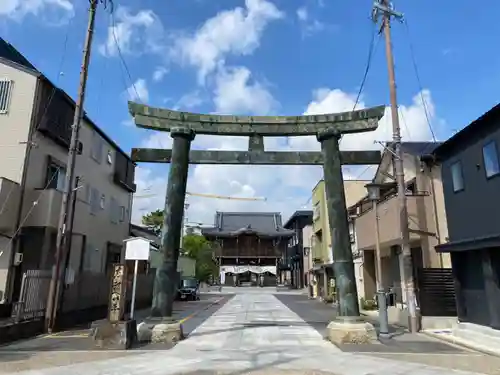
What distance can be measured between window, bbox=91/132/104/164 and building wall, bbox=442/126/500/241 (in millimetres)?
16975

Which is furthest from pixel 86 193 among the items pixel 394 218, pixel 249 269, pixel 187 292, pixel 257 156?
pixel 249 269

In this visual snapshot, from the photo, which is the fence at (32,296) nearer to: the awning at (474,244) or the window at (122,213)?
the window at (122,213)

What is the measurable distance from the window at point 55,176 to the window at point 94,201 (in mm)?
3056

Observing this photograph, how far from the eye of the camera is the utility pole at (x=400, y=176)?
44.5 feet

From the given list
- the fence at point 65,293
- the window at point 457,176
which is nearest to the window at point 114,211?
the fence at point 65,293

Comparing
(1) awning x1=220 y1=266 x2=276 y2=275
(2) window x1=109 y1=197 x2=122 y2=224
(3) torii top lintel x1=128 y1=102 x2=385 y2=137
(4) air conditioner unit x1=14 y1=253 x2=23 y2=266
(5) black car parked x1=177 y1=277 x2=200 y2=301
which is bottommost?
(5) black car parked x1=177 y1=277 x2=200 y2=301

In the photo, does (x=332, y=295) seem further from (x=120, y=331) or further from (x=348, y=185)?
(x=120, y=331)

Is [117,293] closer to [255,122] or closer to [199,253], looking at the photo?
[255,122]

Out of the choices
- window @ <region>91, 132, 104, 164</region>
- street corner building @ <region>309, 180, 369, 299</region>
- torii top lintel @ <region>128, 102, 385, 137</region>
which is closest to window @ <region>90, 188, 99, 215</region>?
window @ <region>91, 132, 104, 164</region>

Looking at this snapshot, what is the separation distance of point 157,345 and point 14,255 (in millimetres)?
7709

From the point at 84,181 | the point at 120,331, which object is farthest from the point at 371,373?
the point at 84,181

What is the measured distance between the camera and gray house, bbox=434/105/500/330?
11.5m

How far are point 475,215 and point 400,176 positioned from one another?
108 inches

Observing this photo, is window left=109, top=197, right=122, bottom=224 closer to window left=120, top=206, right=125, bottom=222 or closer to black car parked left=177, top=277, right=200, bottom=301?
window left=120, top=206, right=125, bottom=222
